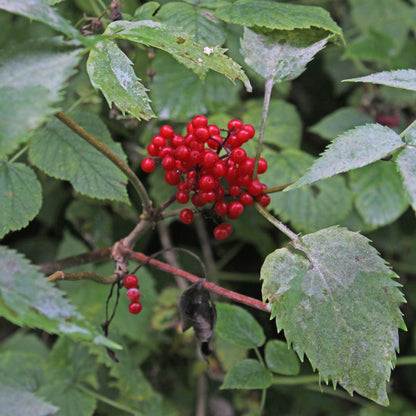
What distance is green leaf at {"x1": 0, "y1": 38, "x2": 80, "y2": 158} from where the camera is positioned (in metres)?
0.60

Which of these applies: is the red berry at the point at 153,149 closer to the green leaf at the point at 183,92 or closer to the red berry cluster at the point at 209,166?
the red berry cluster at the point at 209,166

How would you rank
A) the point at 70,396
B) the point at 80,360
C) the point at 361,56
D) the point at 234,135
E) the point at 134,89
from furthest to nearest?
the point at 361,56 < the point at 80,360 < the point at 70,396 < the point at 234,135 < the point at 134,89

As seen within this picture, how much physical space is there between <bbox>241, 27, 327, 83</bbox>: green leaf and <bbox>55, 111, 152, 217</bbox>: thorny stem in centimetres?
44

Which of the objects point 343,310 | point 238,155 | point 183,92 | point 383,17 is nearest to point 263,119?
point 238,155

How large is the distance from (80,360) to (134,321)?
27cm

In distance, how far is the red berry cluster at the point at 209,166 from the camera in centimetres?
95

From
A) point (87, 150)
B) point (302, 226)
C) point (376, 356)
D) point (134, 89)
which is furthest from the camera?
point (302, 226)

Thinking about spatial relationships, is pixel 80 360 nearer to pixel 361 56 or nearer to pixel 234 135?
pixel 234 135

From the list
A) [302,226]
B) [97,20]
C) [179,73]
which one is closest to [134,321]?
[302,226]

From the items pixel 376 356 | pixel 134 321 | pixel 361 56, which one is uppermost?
pixel 376 356

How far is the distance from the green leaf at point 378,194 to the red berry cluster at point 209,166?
0.87 m

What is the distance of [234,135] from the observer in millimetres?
1023

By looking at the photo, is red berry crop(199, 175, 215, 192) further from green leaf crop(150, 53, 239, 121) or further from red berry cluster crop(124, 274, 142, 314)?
green leaf crop(150, 53, 239, 121)

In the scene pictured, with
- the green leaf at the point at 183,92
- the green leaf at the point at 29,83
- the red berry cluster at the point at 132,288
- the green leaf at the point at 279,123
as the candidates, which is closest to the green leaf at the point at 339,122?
the green leaf at the point at 279,123
